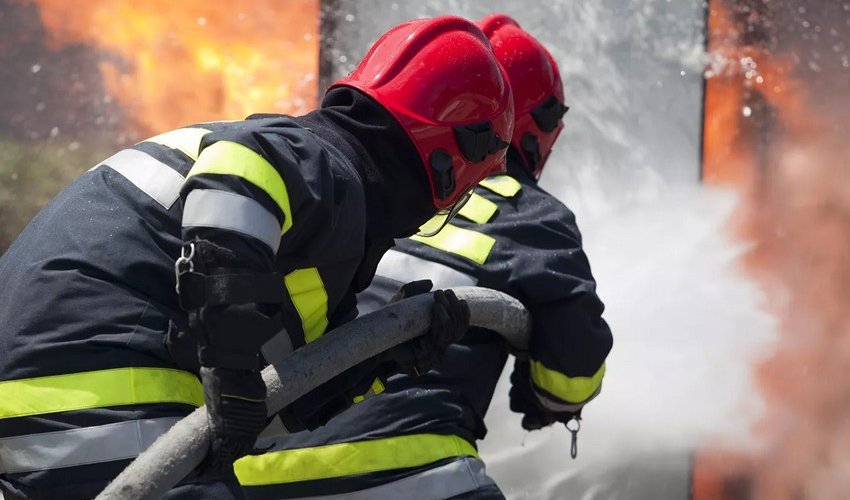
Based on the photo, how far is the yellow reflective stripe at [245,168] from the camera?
6.22 ft

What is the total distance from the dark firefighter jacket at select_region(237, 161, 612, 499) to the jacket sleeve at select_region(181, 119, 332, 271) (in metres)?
1.02

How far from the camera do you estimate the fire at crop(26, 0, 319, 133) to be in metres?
5.43

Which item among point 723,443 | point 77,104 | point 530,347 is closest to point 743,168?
point 723,443

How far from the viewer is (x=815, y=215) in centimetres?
503

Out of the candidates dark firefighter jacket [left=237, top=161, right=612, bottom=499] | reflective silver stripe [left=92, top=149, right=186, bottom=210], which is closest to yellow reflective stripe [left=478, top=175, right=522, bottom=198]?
dark firefighter jacket [left=237, top=161, right=612, bottom=499]

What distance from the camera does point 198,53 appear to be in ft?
18.1

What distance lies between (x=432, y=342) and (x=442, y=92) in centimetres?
57

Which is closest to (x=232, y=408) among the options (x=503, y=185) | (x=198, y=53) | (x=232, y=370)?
(x=232, y=370)

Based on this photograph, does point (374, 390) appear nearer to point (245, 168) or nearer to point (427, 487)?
point (427, 487)

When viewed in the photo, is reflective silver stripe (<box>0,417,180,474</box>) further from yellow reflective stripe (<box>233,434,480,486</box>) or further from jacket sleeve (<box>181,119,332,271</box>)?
yellow reflective stripe (<box>233,434,480,486</box>)

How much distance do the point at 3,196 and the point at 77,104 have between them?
0.56 meters

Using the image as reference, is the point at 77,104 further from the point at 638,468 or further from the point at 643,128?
the point at 638,468

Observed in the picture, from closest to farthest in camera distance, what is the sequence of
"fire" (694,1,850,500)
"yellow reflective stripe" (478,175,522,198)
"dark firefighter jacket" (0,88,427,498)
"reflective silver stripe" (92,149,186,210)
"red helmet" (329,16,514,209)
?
1. "dark firefighter jacket" (0,88,427,498)
2. "reflective silver stripe" (92,149,186,210)
3. "red helmet" (329,16,514,209)
4. "yellow reflective stripe" (478,175,522,198)
5. "fire" (694,1,850,500)

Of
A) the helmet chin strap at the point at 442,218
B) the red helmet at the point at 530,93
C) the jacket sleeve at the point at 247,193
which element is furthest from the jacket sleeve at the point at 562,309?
the jacket sleeve at the point at 247,193
